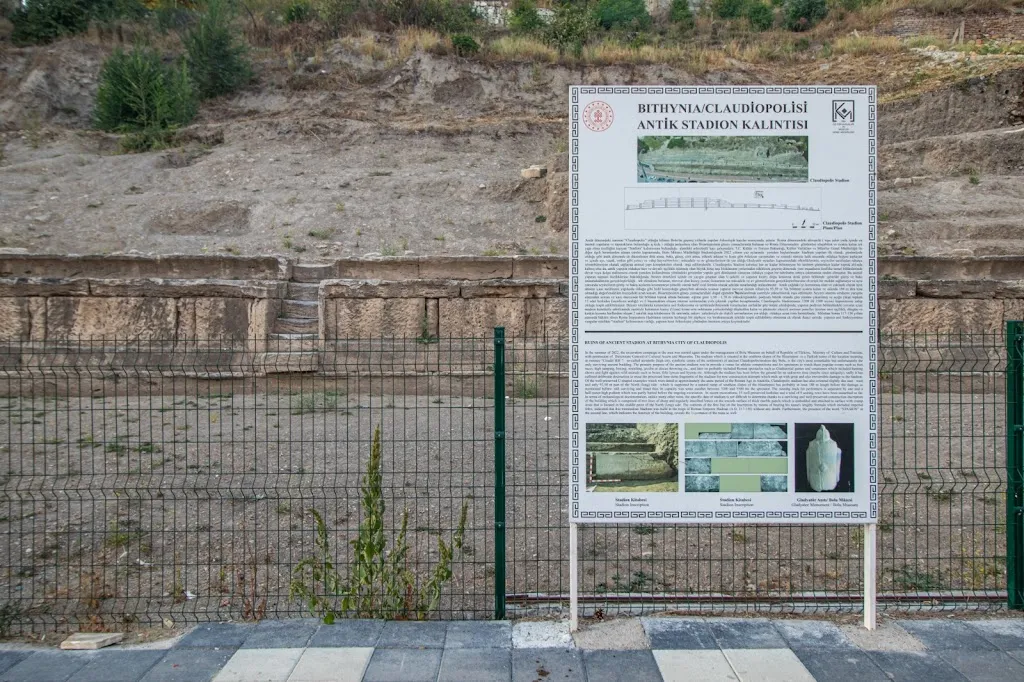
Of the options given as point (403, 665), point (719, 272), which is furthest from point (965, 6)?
point (403, 665)

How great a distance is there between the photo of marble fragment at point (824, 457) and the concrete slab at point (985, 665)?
1027 millimetres

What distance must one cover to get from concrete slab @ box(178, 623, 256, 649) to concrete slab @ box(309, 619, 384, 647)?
439mm

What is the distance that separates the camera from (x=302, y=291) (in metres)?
15.5

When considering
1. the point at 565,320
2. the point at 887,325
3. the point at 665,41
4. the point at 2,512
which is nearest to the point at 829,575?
the point at 2,512

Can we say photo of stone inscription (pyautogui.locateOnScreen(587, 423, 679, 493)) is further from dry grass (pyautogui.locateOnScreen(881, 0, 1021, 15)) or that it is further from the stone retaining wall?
dry grass (pyautogui.locateOnScreen(881, 0, 1021, 15))

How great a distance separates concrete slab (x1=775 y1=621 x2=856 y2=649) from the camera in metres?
4.68

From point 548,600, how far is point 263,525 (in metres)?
2.74

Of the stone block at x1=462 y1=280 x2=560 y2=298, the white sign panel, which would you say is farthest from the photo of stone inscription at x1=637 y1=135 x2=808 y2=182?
the stone block at x1=462 y1=280 x2=560 y2=298

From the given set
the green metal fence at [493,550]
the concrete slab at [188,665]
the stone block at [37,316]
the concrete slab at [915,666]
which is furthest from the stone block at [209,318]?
the concrete slab at [915,666]

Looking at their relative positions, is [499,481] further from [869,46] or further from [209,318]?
[869,46]

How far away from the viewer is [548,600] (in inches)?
205

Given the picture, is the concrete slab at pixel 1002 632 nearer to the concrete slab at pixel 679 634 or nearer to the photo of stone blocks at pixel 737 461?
the photo of stone blocks at pixel 737 461

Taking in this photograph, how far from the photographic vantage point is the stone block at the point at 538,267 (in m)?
14.9

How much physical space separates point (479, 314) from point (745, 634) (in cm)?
997
